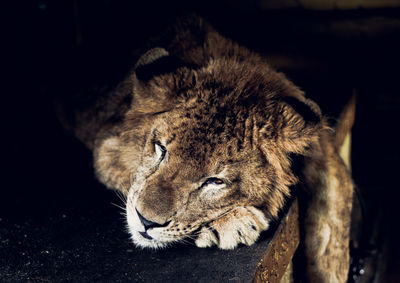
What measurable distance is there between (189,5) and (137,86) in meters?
1.01

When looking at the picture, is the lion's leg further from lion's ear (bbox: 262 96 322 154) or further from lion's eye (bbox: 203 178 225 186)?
lion's eye (bbox: 203 178 225 186)

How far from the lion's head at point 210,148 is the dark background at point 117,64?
20.0 inches

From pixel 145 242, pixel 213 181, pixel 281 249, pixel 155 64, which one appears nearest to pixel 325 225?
pixel 281 249

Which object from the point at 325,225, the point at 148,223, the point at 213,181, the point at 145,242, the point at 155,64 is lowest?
the point at 325,225

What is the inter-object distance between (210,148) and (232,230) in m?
0.37

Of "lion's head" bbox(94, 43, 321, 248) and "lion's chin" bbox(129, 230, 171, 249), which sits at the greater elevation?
"lion's head" bbox(94, 43, 321, 248)

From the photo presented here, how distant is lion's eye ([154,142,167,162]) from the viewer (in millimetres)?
1937

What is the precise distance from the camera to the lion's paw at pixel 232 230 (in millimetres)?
1977

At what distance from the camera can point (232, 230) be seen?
6.50 feet

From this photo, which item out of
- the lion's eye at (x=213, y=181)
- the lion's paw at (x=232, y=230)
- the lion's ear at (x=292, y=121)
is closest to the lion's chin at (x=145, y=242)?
the lion's paw at (x=232, y=230)

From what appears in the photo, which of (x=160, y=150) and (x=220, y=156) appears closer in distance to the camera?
(x=220, y=156)

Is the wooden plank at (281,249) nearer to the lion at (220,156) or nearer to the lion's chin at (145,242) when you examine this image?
the lion at (220,156)

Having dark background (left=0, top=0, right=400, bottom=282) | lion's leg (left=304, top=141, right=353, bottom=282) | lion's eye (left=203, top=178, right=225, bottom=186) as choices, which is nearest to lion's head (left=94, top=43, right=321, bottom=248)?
lion's eye (left=203, top=178, right=225, bottom=186)

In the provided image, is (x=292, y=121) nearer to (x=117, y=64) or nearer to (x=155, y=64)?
(x=155, y=64)
